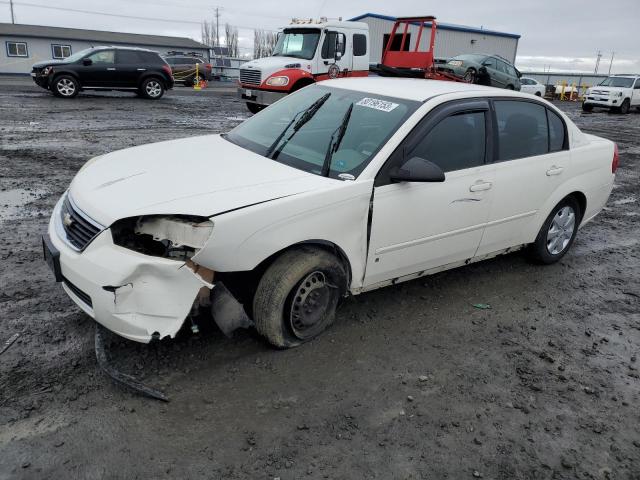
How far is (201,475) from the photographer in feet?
7.93

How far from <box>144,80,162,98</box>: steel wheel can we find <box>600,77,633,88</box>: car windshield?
20042 mm

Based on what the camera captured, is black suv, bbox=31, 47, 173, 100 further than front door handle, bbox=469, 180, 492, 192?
Yes

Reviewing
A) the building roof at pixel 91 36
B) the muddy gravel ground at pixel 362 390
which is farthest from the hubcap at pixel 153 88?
the building roof at pixel 91 36

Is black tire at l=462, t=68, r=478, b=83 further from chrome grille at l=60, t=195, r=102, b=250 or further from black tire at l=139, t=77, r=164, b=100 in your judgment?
chrome grille at l=60, t=195, r=102, b=250

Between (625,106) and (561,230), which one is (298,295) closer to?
(561,230)

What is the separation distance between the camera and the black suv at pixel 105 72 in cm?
1664

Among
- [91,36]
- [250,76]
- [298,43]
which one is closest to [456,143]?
[250,76]

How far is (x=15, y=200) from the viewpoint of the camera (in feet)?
20.3

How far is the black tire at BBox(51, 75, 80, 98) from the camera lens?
16609mm

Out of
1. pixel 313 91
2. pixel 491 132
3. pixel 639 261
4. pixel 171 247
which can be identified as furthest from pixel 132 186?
pixel 639 261

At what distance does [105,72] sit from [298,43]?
22.1 ft

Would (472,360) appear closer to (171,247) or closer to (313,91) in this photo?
(171,247)

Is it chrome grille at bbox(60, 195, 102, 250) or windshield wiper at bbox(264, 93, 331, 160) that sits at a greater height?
windshield wiper at bbox(264, 93, 331, 160)

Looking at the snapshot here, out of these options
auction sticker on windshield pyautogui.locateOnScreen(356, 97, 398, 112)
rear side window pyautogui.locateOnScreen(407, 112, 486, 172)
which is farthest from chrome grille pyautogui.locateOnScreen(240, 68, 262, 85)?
rear side window pyautogui.locateOnScreen(407, 112, 486, 172)
